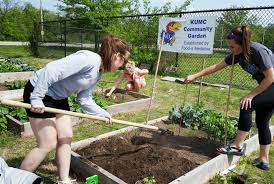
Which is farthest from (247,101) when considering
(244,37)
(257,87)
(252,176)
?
Answer: (252,176)

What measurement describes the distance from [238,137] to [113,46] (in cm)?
211

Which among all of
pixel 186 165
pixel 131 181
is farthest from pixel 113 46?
pixel 186 165

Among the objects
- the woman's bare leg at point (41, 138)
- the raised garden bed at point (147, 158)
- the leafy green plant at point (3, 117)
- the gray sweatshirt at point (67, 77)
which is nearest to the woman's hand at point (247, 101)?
the raised garden bed at point (147, 158)

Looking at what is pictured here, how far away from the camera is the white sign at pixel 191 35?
8.91 meters

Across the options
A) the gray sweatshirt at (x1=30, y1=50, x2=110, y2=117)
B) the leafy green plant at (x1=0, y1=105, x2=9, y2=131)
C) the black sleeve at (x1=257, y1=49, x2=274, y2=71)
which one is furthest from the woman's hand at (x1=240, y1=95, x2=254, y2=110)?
the leafy green plant at (x1=0, y1=105, x2=9, y2=131)

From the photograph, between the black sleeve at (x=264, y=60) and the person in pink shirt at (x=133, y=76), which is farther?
the person in pink shirt at (x=133, y=76)

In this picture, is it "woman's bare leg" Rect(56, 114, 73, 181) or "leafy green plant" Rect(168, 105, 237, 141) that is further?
"leafy green plant" Rect(168, 105, 237, 141)

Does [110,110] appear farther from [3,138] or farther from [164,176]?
[164,176]

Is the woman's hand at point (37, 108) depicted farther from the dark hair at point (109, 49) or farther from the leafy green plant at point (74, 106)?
the leafy green plant at point (74, 106)

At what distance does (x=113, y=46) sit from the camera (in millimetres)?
2807

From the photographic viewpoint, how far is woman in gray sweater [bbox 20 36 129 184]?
264 cm

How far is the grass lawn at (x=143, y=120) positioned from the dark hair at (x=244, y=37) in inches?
57.9

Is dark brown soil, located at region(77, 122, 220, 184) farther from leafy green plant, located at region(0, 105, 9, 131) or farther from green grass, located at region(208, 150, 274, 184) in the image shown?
leafy green plant, located at region(0, 105, 9, 131)

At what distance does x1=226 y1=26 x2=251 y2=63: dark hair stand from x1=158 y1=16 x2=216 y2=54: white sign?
5.06m
